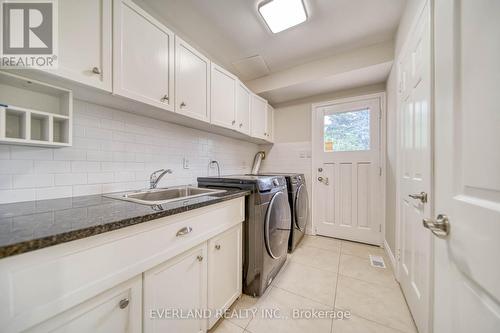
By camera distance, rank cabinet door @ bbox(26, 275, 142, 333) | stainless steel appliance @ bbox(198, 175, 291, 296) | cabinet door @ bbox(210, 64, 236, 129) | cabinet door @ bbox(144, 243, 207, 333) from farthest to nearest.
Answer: cabinet door @ bbox(210, 64, 236, 129) < stainless steel appliance @ bbox(198, 175, 291, 296) < cabinet door @ bbox(144, 243, 207, 333) < cabinet door @ bbox(26, 275, 142, 333)

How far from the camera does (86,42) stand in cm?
90

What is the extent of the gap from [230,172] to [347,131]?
1.79 metres

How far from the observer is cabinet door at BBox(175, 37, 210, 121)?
1.36 m

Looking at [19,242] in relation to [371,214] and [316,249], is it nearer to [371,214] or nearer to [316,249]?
[316,249]

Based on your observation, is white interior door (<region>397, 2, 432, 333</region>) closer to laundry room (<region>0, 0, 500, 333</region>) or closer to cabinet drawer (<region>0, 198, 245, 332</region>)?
laundry room (<region>0, 0, 500, 333</region>)

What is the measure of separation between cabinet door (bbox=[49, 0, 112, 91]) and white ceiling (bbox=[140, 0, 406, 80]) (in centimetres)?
73

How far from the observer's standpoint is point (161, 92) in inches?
49.0

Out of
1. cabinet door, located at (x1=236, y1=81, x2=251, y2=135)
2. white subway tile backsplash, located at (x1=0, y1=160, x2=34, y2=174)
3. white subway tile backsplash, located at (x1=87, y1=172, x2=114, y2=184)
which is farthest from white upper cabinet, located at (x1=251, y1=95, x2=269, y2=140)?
white subway tile backsplash, located at (x1=0, y1=160, x2=34, y2=174)

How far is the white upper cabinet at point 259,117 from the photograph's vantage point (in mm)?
2416

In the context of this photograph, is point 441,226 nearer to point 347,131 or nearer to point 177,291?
point 177,291

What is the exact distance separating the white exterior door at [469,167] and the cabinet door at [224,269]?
3.52 ft

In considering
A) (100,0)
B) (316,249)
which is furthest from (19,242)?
(316,249)

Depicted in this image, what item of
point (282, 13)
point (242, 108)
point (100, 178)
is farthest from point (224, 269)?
point (282, 13)

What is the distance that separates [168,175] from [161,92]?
76cm
